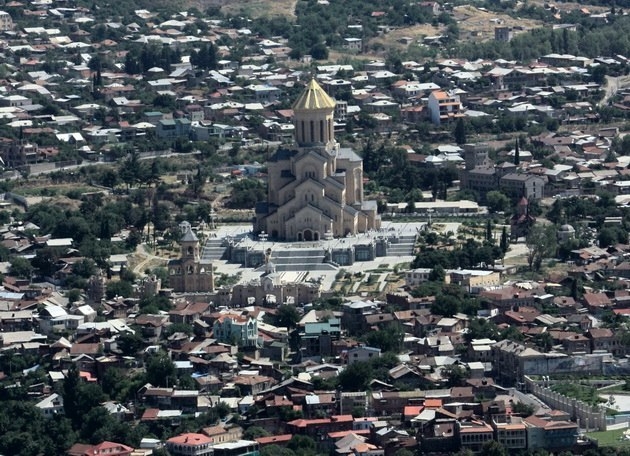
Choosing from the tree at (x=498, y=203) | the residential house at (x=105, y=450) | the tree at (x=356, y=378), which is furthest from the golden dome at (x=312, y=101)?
the residential house at (x=105, y=450)

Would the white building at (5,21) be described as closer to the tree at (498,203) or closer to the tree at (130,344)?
the tree at (498,203)

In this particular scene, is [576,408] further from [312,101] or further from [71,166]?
[71,166]

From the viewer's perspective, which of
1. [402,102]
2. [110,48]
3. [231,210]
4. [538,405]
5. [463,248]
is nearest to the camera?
[538,405]

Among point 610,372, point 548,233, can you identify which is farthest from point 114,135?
point 610,372

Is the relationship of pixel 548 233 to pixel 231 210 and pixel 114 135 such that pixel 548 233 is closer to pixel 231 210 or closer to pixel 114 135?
pixel 231 210

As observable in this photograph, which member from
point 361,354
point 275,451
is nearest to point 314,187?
point 361,354

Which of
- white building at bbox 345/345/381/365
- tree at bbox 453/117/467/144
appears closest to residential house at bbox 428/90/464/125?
tree at bbox 453/117/467/144

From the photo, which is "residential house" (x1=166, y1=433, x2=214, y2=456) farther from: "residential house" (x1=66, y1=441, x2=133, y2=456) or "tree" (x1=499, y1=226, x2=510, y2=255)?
"tree" (x1=499, y1=226, x2=510, y2=255)
